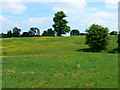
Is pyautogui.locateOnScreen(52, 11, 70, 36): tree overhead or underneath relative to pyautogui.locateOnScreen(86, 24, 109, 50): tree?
overhead

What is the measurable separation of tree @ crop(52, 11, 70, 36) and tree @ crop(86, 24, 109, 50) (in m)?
56.7

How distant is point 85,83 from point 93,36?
3538cm

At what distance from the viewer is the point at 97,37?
4688cm

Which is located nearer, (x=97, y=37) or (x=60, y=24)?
(x=97, y=37)

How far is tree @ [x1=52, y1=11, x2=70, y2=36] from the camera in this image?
344 feet

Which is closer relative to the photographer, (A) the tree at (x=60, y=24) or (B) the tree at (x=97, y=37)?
(B) the tree at (x=97, y=37)

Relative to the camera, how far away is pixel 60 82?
13383mm

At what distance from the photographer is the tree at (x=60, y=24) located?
104988 millimetres

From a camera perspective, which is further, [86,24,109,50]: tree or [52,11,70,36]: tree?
[52,11,70,36]: tree

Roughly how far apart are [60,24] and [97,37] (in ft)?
199

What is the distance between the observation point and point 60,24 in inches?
4149

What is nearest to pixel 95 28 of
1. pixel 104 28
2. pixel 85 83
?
pixel 104 28

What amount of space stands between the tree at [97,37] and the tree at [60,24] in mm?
56742

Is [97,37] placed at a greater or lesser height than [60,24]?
lesser
